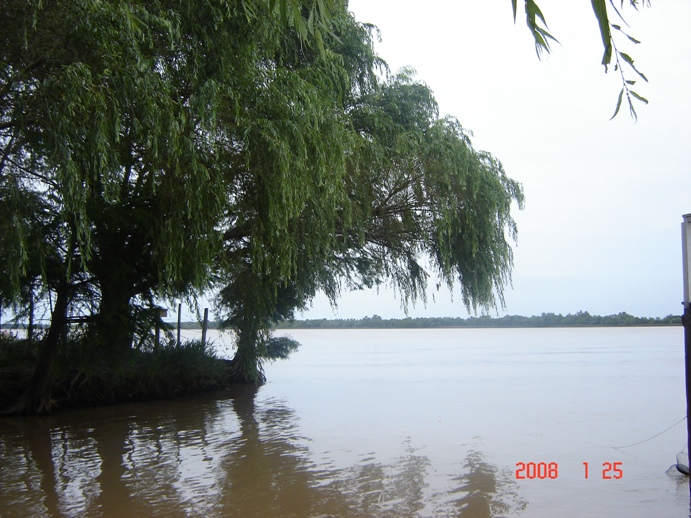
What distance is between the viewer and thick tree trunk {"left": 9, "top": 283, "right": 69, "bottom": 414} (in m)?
10.9

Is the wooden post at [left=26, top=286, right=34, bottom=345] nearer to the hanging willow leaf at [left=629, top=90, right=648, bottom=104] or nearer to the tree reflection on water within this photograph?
the tree reflection on water

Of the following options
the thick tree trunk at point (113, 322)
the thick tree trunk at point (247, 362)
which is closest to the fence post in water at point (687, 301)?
the thick tree trunk at point (113, 322)

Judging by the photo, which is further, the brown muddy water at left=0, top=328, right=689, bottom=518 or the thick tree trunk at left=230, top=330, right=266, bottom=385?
the thick tree trunk at left=230, top=330, right=266, bottom=385

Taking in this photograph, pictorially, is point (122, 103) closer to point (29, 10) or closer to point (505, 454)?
point (29, 10)

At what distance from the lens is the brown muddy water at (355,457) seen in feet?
19.5

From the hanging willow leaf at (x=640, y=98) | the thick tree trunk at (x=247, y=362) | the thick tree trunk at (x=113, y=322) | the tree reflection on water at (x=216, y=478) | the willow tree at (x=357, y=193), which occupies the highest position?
the willow tree at (x=357, y=193)

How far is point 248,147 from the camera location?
684 cm

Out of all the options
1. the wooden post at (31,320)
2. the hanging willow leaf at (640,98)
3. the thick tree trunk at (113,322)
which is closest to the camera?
the hanging willow leaf at (640,98)

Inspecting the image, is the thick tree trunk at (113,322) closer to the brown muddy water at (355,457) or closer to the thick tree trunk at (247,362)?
the brown muddy water at (355,457)

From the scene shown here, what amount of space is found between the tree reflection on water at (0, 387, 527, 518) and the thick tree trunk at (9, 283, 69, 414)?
0.97m

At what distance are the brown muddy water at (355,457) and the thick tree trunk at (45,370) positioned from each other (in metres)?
0.35
